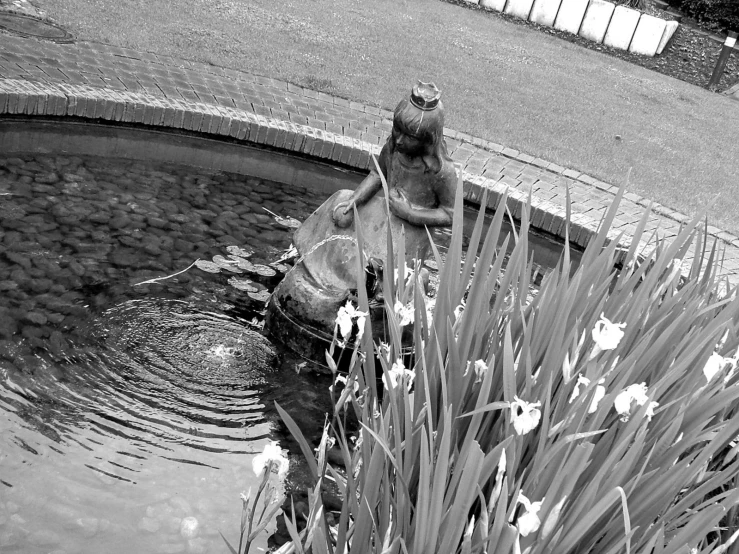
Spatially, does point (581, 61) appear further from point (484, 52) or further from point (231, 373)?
point (231, 373)

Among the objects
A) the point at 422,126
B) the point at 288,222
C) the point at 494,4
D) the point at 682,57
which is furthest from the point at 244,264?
the point at 682,57

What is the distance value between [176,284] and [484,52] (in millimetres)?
8608

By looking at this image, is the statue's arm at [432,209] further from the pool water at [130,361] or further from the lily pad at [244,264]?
the lily pad at [244,264]

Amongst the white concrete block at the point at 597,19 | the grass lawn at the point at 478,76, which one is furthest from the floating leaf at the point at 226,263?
the white concrete block at the point at 597,19

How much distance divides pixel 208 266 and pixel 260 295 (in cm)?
37

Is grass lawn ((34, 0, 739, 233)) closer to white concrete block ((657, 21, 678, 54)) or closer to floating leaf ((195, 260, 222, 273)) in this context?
white concrete block ((657, 21, 678, 54))

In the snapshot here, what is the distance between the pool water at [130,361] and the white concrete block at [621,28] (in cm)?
1153

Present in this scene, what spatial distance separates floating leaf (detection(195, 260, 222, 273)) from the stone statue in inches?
23.9

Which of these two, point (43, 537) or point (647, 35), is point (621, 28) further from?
point (43, 537)

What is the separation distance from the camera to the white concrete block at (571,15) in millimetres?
15820

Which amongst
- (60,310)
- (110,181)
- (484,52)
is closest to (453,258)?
(60,310)

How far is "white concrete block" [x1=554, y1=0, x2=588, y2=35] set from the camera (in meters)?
15.8

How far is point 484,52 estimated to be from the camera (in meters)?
12.3

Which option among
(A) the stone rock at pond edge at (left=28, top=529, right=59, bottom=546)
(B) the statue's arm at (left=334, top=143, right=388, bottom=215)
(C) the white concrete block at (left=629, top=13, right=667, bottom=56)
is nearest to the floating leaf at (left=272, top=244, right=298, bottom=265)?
(B) the statue's arm at (left=334, top=143, right=388, bottom=215)
